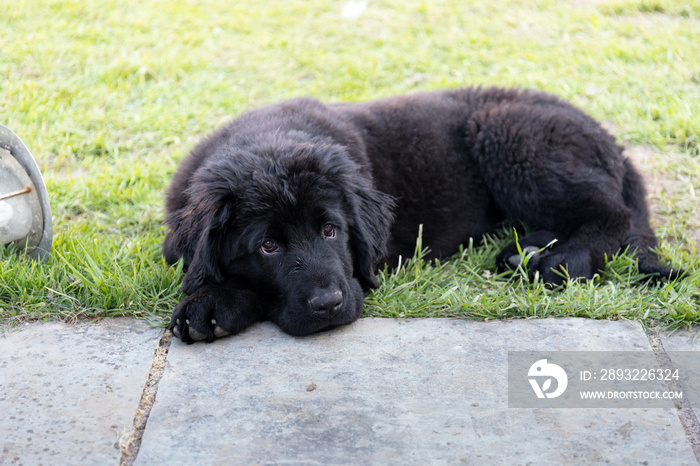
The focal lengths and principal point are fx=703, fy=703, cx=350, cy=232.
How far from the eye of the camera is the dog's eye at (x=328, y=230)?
305 cm

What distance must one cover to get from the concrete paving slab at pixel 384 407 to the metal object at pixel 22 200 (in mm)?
1036

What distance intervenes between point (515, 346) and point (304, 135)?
1369 mm

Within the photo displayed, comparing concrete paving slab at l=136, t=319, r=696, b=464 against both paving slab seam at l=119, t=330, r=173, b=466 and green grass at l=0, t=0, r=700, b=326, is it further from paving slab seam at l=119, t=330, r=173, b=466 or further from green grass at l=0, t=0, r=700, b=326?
green grass at l=0, t=0, r=700, b=326

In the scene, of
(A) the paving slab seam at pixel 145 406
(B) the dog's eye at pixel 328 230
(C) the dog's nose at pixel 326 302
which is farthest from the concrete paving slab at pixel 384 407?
(B) the dog's eye at pixel 328 230

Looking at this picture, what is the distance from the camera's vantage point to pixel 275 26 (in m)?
7.01

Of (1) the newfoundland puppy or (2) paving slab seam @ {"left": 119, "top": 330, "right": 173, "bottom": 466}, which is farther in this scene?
(1) the newfoundland puppy

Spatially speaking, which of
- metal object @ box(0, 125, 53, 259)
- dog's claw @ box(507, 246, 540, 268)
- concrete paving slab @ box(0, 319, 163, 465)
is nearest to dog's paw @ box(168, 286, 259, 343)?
concrete paving slab @ box(0, 319, 163, 465)

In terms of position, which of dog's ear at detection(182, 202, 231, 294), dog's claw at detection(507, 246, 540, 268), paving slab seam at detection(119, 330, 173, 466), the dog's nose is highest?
dog's ear at detection(182, 202, 231, 294)

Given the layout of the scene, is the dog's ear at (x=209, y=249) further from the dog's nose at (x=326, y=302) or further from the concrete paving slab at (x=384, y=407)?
the dog's nose at (x=326, y=302)

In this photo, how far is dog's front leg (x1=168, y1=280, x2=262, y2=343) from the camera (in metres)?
2.86

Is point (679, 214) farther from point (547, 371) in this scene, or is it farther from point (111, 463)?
point (111, 463)

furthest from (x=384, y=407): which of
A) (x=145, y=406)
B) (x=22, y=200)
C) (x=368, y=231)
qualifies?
(x=22, y=200)

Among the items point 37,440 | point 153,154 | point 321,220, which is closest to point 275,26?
point 153,154

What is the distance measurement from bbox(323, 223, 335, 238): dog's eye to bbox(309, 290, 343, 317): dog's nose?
1.00 ft
